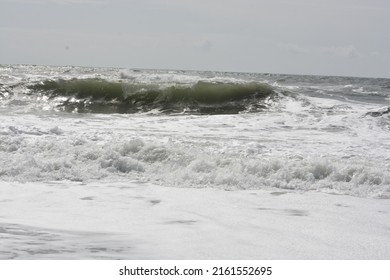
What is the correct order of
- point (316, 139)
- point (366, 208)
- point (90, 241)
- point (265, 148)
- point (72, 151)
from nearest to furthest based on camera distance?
1. point (90, 241)
2. point (366, 208)
3. point (72, 151)
4. point (265, 148)
5. point (316, 139)

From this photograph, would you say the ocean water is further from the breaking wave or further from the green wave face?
the green wave face

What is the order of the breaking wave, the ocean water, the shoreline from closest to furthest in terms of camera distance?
the shoreline → the breaking wave → the ocean water

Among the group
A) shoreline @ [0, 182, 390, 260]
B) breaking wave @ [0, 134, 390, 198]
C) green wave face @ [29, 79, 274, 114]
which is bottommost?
shoreline @ [0, 182, 390, 260]

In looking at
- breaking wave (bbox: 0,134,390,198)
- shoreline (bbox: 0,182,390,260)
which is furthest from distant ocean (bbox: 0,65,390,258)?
shoreline (bbox: 0,182,390,260)

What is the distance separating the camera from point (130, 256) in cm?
356

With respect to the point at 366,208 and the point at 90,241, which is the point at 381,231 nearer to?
the point at 366,208

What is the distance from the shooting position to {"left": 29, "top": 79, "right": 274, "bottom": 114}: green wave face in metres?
15.9

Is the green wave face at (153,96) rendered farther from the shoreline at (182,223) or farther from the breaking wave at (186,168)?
the shoreline at (182,223)

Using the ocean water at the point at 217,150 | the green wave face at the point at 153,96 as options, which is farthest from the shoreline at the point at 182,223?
the green wave face at the point at 153,96

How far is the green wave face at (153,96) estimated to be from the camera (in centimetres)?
1591

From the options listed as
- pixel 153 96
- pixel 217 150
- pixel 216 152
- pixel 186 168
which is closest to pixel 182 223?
pixel 186 168

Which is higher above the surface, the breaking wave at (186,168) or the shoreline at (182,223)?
the breaking wave at (186,168)
